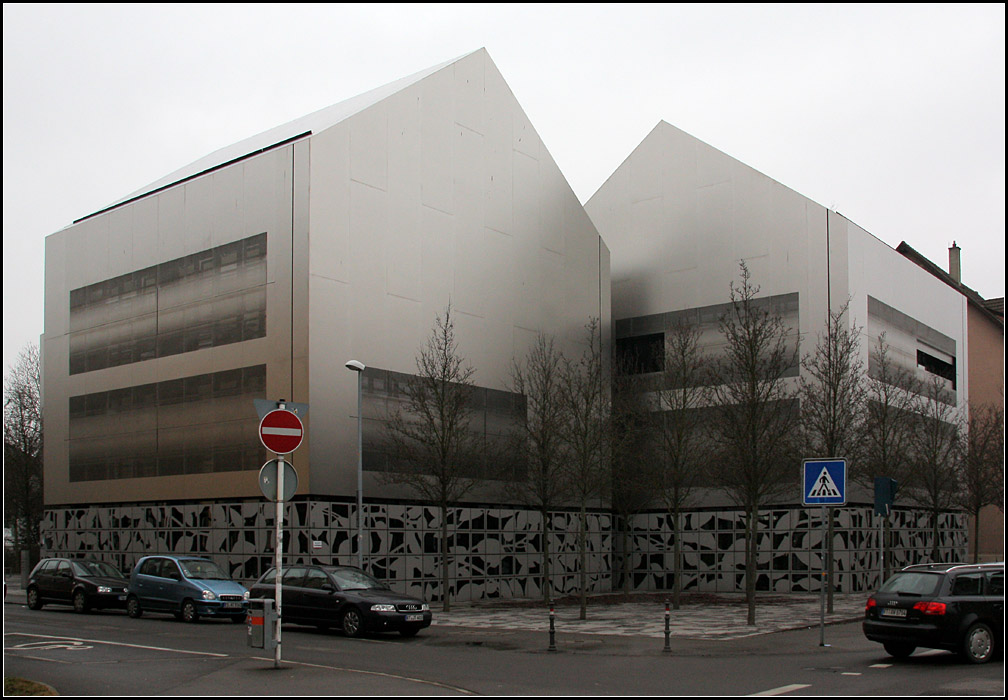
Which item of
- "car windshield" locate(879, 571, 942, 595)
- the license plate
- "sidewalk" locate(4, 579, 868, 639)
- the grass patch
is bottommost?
"sidewalk" locate(4, 579, 868, 639)

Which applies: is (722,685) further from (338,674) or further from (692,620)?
(692,620)

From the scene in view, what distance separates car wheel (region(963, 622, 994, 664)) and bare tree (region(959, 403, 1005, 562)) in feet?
78.8

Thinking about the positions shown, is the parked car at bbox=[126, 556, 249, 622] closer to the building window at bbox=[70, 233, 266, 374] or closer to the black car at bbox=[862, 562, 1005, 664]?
the building window at bbox=[70, 233, 266, 374]

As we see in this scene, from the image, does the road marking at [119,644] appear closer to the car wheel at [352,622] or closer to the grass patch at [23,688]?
the car wheel at [352,622]

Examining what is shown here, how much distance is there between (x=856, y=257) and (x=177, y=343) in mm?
24152

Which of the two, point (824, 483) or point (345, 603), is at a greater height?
point (824, 483)

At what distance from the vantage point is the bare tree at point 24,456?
165ft

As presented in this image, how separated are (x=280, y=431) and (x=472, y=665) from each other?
489 cm

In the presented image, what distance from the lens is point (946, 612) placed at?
14859 mm

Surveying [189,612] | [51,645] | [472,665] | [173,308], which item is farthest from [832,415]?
[173,308]

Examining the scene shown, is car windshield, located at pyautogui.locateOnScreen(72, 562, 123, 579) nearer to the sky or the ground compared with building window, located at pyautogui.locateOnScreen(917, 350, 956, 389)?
nearer to the ground

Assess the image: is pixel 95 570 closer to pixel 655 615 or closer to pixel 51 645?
pixel 51 645

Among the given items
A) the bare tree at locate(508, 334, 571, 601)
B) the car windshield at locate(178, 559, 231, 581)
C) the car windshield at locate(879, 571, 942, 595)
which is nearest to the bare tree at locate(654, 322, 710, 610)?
the bare tree at locate(508, 334, 571, 601)

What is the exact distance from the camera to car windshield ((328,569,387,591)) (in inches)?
871
